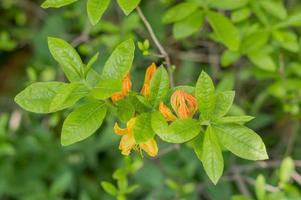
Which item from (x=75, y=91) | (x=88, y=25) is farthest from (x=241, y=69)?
(x=75, y=91)

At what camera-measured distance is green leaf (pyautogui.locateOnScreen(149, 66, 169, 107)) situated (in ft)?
4.54

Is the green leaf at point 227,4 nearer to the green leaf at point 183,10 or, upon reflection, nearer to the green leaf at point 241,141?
the green leaf at point 183,10

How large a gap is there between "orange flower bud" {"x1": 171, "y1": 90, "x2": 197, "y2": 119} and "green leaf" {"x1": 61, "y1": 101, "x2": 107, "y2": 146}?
0.17 meters

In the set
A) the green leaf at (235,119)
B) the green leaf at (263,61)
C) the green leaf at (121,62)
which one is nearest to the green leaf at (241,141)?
the green leaf at (235,119)

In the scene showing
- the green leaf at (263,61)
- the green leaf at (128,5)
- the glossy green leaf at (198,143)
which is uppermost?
the green leaf at (128,5)

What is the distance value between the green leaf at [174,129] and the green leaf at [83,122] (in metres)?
0.14

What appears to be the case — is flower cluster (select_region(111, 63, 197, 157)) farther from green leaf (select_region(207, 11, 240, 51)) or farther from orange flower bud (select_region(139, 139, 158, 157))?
green leaf (select_region(207, 11, 240, 51))

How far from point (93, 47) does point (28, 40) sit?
0.70 meters

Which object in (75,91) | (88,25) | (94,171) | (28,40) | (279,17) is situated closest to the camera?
(75,91)

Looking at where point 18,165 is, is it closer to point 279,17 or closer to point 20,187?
point 20,187

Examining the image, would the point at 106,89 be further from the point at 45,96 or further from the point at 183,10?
the point at 183,10

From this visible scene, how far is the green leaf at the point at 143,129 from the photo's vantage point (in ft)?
4.30

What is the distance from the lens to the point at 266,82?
272cm

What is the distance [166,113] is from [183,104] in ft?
0.16
